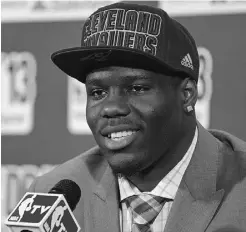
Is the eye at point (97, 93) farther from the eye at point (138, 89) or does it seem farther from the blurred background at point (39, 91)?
the blurred background at point (39, 91)

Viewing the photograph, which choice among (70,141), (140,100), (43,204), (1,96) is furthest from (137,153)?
(1,96)

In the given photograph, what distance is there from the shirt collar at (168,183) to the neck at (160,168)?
0.4 inches

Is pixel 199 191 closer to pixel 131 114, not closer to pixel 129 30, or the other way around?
pixel 131 114

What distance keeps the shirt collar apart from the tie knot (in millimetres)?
15

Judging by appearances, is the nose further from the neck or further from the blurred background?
the blurred background

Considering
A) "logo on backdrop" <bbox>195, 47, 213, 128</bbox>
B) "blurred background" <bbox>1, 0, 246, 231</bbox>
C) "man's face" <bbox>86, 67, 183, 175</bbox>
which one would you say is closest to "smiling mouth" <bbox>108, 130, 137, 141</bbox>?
"man's face" <bbox>86, 67, 183, 175</bbox>

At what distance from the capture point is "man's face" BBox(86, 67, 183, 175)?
129 cm

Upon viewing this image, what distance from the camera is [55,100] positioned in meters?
2.62

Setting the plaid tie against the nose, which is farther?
the plaid tie

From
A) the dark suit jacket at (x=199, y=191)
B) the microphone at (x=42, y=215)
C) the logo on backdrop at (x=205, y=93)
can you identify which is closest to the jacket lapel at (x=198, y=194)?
the dark suit jacket at (x=199, y=191)

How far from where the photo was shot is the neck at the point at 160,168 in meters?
1.41

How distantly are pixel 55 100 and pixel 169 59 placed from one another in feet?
4.48

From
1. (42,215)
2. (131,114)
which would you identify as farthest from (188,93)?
(42,215)

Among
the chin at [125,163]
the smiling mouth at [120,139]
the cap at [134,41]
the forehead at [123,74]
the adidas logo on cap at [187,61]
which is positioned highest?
the cap at [134,41]
